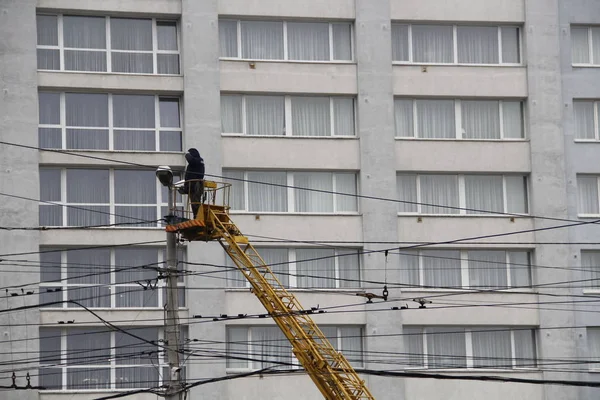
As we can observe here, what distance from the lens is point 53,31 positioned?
48.7 metres

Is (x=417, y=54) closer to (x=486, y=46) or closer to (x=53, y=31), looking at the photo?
(x=486, y=46)

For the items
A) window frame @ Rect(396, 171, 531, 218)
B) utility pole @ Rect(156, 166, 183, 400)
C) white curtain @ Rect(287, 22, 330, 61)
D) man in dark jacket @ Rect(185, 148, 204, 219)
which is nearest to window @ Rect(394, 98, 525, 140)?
window frame @ Rect(396, 171, 531, 218)

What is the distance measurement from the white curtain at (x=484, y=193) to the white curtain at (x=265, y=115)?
24.2 feet

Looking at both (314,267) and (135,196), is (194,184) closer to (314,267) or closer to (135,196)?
(135,196)

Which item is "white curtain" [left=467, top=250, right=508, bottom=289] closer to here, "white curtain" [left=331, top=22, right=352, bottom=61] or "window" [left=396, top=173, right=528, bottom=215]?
"window" [left=396, top=173, right=528, bottom=215]

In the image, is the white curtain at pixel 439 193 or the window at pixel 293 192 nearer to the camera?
the window at pixel 293 192

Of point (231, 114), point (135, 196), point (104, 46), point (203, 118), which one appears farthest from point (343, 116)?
point (104, 46)

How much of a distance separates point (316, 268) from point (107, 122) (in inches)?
360

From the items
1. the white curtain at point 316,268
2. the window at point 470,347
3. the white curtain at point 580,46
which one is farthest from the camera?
the white curtain at point 580,46

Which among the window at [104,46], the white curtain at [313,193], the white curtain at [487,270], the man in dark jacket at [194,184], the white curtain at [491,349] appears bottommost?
the white curtain at [491,349]

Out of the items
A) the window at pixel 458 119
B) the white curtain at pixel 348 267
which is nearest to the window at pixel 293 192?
the white curtain at pixel 348 267

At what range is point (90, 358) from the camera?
4662cm

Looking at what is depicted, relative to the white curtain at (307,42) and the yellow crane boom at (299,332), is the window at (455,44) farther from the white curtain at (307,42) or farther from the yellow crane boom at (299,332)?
the yellow crane boom at (299,332)

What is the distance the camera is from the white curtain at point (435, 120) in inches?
2003
